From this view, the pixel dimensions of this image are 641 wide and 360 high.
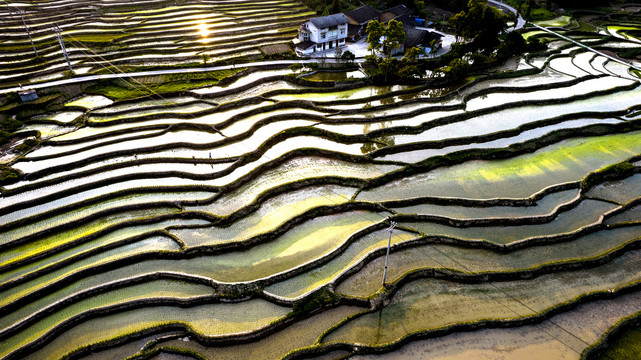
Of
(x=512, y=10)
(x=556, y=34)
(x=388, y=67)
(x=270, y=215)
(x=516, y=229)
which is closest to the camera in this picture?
(x=516, y=229)

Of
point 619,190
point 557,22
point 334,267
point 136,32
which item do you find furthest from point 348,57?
point 557,22

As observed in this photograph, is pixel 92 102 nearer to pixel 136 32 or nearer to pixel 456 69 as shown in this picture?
pixel 136 32

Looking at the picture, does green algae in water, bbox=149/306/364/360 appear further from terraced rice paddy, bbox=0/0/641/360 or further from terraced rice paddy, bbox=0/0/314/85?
terraced rice paddy, bbox=0/0/314/85

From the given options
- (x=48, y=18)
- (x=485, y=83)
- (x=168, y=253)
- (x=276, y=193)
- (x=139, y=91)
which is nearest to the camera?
(x=168, y=253)

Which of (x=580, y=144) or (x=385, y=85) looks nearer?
(x=580, y=144)

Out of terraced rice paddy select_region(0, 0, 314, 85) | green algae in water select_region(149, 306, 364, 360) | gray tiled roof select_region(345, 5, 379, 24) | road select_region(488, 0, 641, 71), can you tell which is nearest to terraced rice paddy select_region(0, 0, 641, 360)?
green algae in water select_region(149, 306, 364, 360)

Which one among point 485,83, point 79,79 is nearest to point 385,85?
point 485,83

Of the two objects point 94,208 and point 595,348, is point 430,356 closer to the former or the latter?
point 595,348

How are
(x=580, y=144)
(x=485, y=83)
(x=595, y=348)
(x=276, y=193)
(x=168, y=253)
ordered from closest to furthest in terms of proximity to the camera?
1. (x=595, y=348)
2. (x=168, y=253)
3. (x=276, y=193)
4. (x=580, y=144)
5. (x=485, y=83)
